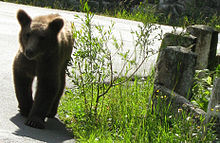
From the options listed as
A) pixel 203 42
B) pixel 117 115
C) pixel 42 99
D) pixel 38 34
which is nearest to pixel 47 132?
pixel 42 99

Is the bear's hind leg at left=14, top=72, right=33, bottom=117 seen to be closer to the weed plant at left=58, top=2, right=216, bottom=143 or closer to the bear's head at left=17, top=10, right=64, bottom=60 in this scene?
the bear's head at left=17, top=10, right=64, bottom=60

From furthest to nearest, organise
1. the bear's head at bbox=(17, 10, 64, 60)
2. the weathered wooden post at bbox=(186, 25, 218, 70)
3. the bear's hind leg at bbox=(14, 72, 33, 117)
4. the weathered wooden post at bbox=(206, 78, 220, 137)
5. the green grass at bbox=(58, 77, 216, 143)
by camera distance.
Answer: the weathered wooden post at bbox=(186, 25, 218, 70), the bear's hind leg at bbox=(14, 72, 33, 117), the bear's head at bbox=(17, 10, 64, 60), the green grass at bbox=(58, 77, 216, 143), the weathered wooden post at bbox=(206, 78, 220, 137)

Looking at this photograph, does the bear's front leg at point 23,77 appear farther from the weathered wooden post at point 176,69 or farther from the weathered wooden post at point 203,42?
the weathered wooden post at point 203,42

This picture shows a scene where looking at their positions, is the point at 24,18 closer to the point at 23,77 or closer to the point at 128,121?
the point at 23,77

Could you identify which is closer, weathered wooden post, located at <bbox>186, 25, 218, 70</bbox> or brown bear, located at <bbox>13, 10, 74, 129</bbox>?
brown bear, located at <bbox>13, 10, 74, 129</bbox>

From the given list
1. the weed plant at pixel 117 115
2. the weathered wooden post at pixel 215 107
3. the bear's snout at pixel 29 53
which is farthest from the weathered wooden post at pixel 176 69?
the bear's snout at pixel 29 53

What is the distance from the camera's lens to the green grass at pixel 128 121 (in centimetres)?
451

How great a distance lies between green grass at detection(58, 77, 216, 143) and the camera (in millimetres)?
4512

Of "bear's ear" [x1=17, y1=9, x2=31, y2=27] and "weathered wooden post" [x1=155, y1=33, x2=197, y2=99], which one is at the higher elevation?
"bear's ear" [x1=17, y1=9, x2=31, y2=27]

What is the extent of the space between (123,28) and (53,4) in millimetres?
5109

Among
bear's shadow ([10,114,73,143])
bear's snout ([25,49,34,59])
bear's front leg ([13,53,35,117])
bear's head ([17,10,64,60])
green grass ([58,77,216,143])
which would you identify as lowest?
bear's shadow ([10,114,73,143])

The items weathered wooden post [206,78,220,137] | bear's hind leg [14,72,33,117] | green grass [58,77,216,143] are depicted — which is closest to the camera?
weathered wooden post [206,78,220,137]

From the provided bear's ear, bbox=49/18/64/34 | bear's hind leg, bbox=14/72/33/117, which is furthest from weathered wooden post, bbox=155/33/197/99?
bear's hind leg, bbox=14/72/33/117

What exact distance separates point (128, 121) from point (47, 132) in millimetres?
1044
